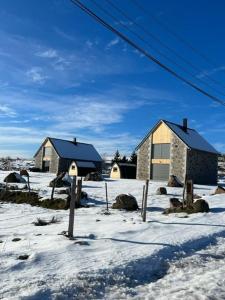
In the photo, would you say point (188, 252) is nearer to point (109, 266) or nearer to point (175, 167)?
point (109, 266)

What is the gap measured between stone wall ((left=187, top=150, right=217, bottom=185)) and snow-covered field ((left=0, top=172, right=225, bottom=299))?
31.9 meters

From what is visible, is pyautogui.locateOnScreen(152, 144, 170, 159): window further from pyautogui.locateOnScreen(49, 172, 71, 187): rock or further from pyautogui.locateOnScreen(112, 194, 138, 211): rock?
pyautogui.locateOnScreen(112, 194, 138, 211): rock

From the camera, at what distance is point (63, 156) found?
2403 inches

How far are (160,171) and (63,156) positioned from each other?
1984 cm

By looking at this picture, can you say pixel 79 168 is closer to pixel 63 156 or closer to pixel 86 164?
pixel 86 164

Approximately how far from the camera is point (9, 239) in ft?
32.4

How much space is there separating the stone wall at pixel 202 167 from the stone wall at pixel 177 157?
664 millimetres

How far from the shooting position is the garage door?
151 feet

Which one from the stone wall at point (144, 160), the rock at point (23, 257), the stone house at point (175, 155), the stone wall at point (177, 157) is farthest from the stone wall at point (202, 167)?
the rock at point (23, 257)

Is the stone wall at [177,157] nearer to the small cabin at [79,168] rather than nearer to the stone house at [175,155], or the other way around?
the stone house at [175,155]

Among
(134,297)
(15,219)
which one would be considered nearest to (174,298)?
(134,297)

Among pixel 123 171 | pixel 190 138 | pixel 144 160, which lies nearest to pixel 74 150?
pixel 123 171

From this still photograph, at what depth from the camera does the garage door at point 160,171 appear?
45969 mm

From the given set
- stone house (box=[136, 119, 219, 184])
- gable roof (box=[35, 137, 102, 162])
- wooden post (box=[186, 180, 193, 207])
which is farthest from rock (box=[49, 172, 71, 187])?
gable roof (box=[35, 137, 102, 162])
